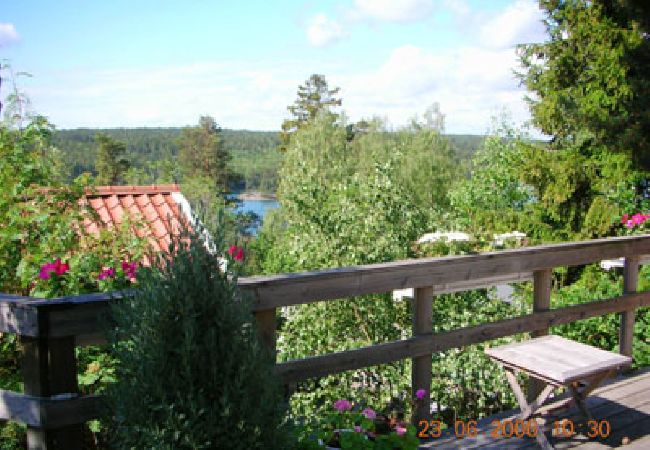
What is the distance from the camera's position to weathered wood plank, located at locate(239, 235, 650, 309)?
269cm

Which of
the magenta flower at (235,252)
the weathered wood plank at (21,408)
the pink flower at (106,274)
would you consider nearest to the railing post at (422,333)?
the magenta flower at (235,252)

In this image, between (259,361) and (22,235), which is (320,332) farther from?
(259,361)

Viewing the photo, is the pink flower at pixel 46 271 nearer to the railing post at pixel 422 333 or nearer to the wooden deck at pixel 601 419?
the railing post at pixel 422 333

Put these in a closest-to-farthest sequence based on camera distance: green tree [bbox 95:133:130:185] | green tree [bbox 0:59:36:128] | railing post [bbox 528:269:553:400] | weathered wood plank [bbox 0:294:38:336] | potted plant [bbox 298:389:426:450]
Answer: weathered wood plank [bbox 0:294:38:336], potted plant [bbox 298:389:426:450], railing post [bbox 528:269:553:400], green tree [bbox 0:59:36:128], green tree [bbox 95:133:130:185]

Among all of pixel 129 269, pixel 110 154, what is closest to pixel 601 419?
pixel 129 269

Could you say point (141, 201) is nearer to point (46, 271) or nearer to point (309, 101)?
point (46, 271)

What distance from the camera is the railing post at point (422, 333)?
3217 millimetres

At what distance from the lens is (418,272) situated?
314 cm

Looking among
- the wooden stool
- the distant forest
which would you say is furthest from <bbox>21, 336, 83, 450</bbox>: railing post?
the distant forest

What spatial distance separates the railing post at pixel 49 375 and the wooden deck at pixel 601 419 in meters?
1.75

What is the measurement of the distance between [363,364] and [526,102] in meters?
8.02

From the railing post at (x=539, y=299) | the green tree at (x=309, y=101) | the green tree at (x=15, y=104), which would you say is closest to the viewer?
the railing post at (x=539, y=299)

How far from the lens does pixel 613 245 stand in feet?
13.3

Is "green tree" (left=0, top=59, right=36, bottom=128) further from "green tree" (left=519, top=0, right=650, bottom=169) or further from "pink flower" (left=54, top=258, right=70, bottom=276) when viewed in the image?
"green tree" (left=519, top=0, right=650, bottom=169)
